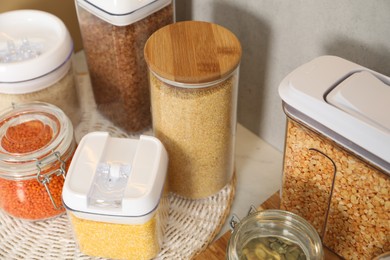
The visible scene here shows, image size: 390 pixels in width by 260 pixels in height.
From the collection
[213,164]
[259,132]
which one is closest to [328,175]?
[213,164]

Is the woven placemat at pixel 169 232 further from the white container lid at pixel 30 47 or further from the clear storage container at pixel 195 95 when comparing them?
the white container lid at pixel 30 47

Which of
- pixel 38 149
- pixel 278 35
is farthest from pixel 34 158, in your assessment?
pixel 278 35

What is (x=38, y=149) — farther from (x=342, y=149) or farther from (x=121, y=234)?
(x=342, y=149)

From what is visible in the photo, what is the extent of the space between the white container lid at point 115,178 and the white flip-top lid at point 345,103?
19cm

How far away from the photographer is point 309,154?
23.6 inches

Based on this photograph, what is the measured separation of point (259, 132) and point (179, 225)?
0.76 ft

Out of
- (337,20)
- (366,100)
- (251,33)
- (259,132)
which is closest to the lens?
(366,100)

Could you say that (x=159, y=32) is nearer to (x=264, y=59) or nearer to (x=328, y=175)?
(x=264, y=59)

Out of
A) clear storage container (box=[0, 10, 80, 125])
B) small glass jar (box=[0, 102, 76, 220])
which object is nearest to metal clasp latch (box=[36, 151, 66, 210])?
small glass jar (box=[0, 102, 76, 220])

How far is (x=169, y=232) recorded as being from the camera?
75cm

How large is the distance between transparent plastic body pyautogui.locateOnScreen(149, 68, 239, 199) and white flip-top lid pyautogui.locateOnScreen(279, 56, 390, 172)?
119mm

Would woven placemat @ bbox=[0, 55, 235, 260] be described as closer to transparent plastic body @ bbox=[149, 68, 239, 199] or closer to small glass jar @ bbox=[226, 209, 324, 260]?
transparent plastic body @ bbox=[149, 68, 239, 199]

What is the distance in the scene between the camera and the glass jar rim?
0.69 m

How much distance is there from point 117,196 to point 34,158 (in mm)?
132
